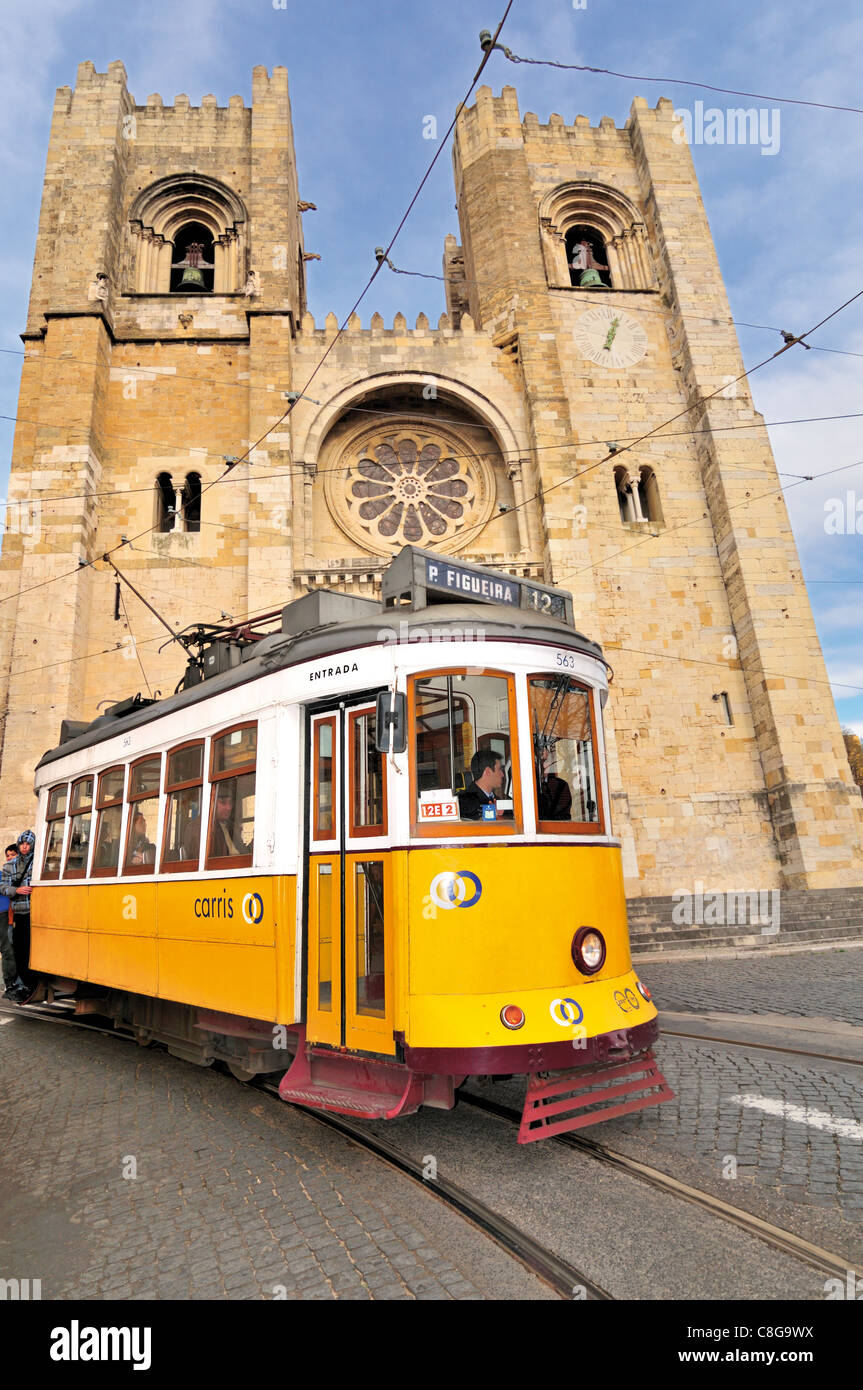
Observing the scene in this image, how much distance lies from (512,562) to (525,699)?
Answer: 514 inches

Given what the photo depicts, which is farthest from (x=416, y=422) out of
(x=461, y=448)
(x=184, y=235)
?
(x=184, y=235)

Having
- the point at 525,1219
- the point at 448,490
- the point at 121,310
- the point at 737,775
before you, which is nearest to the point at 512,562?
the point at 448,490

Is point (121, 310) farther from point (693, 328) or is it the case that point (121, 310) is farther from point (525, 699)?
point (525, 699)

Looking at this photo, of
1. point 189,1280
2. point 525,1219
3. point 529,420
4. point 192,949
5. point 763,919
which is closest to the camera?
point 189,1280

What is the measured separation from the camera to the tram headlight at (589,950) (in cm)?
390

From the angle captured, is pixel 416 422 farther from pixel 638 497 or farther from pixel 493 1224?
pixel 493 1224

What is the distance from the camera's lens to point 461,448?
64.0ft

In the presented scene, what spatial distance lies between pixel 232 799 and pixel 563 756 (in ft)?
7.28

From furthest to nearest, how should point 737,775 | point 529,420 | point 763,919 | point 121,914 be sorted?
point 529,420 → point 737,775 → point 763,919 → point 121,914

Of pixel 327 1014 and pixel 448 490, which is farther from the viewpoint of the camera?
pixel 448 490

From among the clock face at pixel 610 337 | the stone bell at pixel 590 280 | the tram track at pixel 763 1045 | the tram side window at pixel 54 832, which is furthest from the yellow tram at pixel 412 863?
the stone bell at pixel 590 280

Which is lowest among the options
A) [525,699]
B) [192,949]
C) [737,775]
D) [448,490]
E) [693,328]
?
[192,949]

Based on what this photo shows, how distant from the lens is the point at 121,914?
20.2ft

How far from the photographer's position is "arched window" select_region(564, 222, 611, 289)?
20.6m
